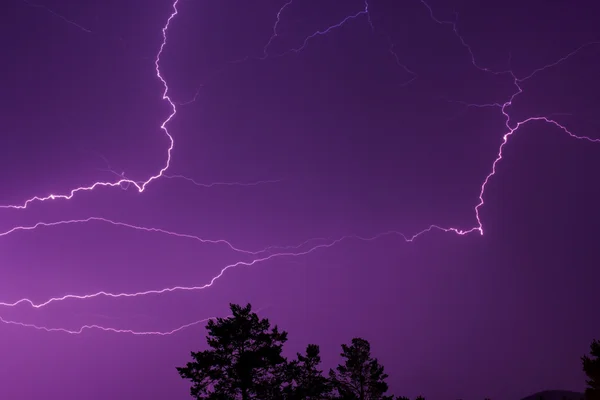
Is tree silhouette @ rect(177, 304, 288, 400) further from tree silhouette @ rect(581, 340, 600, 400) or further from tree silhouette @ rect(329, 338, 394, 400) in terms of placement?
tree silhouette @ rect(581, 340, 600, 400)

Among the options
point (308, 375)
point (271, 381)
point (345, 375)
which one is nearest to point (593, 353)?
point (345, 375)

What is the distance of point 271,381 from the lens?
10.1 metres

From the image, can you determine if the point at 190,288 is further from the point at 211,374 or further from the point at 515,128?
the point at 515,128

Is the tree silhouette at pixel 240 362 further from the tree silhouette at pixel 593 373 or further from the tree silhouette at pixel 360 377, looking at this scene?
the tree silhouette at pixel 593 373

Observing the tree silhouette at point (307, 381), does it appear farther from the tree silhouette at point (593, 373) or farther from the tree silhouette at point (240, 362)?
the tree silhouette at point (593, 373)

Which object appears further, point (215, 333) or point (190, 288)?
point (190, 288)

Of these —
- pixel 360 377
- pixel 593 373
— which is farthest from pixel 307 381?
pixel 593 373

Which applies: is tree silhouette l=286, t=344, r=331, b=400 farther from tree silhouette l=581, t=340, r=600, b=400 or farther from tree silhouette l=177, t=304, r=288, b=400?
tree silhouette l=581, t=340, r=600, b=400

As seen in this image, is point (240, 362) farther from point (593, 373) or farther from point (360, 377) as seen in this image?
point (593, 373)

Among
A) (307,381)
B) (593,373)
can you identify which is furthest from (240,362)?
(593,373)

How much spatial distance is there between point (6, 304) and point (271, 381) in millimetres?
18829

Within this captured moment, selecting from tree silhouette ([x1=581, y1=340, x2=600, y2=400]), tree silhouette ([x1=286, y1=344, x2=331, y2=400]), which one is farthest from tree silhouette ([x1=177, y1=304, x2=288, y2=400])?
tree silhouette ([x1=581, y1=340, x2=600, y2=400])

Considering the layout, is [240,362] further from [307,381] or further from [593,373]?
[593,373]

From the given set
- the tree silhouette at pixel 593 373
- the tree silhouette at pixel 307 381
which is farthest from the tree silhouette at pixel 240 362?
the tree silhouette at pixel 593 373
